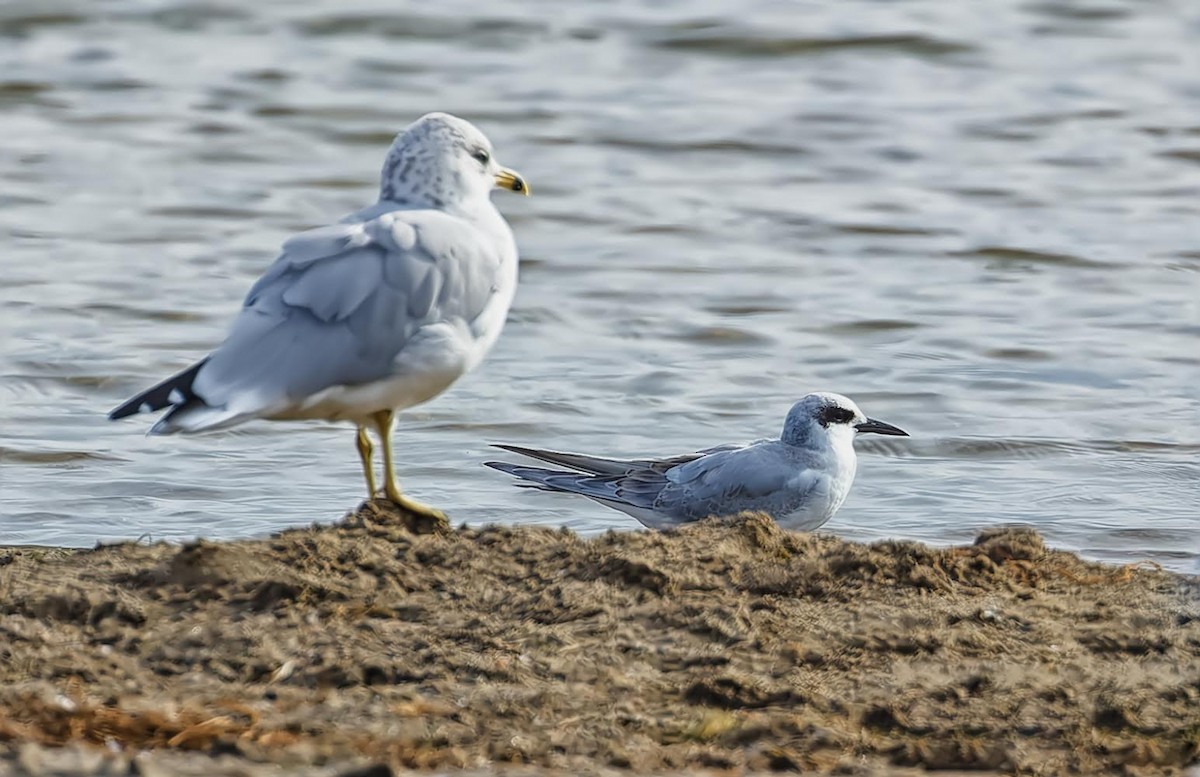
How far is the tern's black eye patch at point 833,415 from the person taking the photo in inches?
281

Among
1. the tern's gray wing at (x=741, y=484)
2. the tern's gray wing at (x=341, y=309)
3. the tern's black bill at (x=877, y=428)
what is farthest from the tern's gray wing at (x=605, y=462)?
the tern's gray wing at (x=341, y=309)

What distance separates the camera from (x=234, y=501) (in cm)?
794

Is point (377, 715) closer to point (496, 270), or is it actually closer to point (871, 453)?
point (496, 270)

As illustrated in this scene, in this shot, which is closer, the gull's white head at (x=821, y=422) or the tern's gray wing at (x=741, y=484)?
the tern's gray wing at (x=741, y=484)

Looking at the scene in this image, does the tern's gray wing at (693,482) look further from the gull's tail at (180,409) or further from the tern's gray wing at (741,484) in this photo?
the gull's tail at (180,409)

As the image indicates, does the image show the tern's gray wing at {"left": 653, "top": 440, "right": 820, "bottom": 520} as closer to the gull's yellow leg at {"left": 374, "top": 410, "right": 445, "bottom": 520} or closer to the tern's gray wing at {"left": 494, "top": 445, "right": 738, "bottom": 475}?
the tern's gray wing at {"left": 494, "top": 445, "right": 738, "bottom": 475}

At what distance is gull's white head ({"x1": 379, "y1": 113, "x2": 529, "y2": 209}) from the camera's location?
6.36 m

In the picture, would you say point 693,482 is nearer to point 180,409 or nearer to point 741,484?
point 741,484

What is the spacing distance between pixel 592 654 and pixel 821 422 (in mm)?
2217

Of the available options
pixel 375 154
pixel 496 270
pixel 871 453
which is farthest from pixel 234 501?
pixel 375 154

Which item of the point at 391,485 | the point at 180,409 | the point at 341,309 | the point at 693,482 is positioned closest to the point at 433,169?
the point at 341,309

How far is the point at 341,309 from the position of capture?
574 centimetres

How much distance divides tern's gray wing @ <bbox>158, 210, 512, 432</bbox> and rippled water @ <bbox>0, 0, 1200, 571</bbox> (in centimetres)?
197

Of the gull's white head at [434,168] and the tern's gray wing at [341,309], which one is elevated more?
the gull's white head at [434,168]
